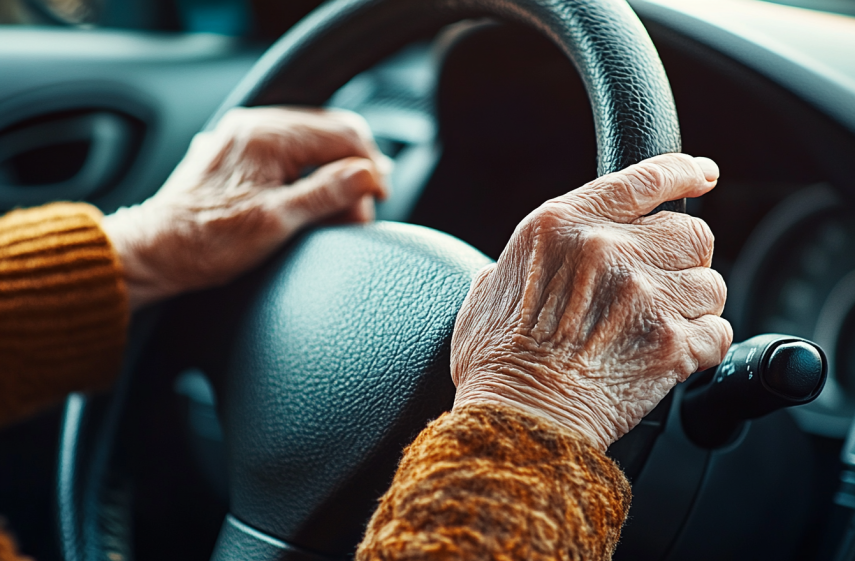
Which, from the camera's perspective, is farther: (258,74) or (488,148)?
(488,148)

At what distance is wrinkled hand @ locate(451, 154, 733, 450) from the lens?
409mm

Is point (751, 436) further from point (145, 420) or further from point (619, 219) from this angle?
point (145, 420)

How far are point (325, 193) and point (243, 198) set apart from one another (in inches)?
3.5

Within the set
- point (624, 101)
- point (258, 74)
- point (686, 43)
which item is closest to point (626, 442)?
point (624, 101)

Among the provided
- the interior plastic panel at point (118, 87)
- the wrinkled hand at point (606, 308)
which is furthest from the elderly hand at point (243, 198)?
the interior plastic panel at point (118, 87)

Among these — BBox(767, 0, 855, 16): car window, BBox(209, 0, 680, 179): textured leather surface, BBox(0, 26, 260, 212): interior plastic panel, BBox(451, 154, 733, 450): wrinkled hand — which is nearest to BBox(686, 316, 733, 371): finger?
BBox(451, 154, 733, 450): wrinkled hand

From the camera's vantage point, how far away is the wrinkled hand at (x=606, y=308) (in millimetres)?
409

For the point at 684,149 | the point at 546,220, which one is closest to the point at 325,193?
the point at 546,220

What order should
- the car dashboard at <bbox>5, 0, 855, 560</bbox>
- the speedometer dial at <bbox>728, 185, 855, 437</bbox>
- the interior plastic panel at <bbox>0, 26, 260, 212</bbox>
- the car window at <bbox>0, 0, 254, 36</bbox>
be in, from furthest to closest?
the car window at <bbox>0, 0, 254, 36</bbox> → the interior plastic panel at <bbox>0, 26, 260, 212</bbox> → the speedometer dial at <bbox>728, 185, 855, 437</bbox> → the car dashboard at <bbox>5, 0, 855, 560</bbox>

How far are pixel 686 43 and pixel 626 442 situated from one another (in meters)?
0.40

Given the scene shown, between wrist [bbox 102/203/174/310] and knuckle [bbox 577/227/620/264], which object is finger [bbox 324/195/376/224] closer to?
wrist [bbox 102/203/174/310]

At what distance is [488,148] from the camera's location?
1.16 m

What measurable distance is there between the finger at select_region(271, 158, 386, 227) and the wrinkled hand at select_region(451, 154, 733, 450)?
0.93 ft

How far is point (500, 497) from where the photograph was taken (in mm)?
372
